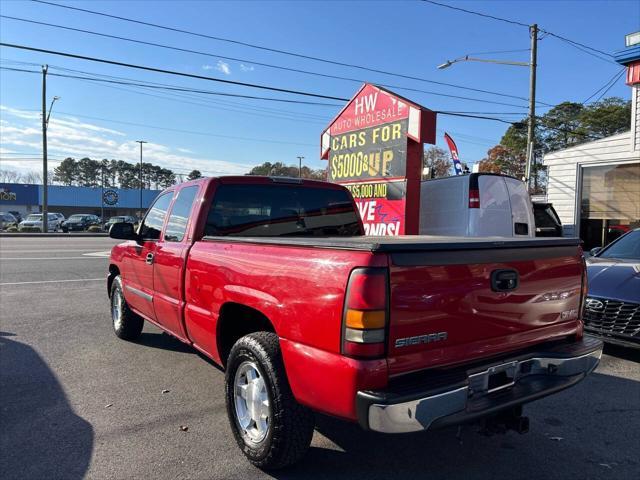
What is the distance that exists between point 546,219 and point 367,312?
399 inches

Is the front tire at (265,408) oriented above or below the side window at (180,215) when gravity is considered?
below

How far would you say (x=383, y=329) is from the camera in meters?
2.37

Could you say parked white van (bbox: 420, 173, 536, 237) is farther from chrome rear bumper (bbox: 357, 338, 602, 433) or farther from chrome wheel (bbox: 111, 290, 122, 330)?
chrome wheel (bbox: 111, 290, 122, 330)

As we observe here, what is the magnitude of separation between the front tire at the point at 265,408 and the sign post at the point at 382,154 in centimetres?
554

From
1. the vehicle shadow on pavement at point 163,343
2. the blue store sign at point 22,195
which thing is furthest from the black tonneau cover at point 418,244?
the blue store sign at point 22,195

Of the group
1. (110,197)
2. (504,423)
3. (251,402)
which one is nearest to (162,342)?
(251,402)

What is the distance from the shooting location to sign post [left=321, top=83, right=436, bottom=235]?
8406mm

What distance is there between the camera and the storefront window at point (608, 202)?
1295 centimetres

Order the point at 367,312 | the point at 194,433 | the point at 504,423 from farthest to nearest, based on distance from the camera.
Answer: the point at 194,433
the point at 504,423
the point at 367,312

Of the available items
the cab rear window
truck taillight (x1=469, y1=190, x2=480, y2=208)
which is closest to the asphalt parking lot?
the cab rear window

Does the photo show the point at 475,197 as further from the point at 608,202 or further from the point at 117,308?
the point at 608,202

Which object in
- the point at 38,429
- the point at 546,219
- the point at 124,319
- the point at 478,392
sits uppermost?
the point at 546,219

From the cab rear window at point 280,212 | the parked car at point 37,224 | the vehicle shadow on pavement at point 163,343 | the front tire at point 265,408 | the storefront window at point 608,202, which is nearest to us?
the front tire at point 265,408

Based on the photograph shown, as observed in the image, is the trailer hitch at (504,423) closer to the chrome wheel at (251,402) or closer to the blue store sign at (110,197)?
the chrome wheel at (251,402)
